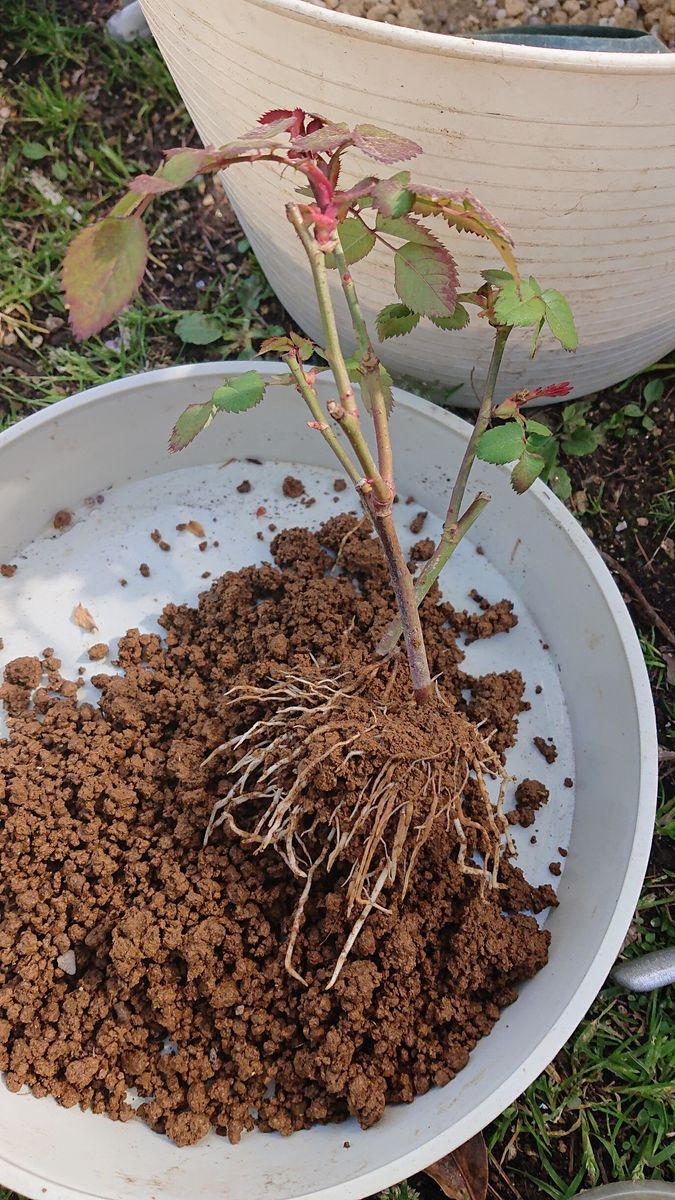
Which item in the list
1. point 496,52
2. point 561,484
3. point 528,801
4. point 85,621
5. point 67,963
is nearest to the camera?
point 496,52

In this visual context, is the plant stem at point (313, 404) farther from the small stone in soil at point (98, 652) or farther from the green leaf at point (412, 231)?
the small stone in soil at point (98, 652)

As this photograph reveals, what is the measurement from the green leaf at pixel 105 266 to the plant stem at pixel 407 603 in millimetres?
344

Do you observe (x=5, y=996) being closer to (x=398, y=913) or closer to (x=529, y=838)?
(x=398, y=913)

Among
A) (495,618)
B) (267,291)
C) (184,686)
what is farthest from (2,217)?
(495,618)

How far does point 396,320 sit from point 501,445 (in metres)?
0.18

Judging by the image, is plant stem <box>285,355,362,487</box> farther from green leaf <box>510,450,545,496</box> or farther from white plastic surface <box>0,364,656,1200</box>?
white plastic surface <box>0,364,656,1200</box>

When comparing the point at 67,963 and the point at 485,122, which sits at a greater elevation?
the point at 485,122

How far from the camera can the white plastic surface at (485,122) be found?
84 centimetres

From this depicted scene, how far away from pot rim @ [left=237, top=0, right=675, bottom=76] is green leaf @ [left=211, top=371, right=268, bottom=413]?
315mm

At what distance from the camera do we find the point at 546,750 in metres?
1.29

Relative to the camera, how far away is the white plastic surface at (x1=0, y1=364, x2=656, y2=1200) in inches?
40.2

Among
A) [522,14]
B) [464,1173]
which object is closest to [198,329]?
[522,14]

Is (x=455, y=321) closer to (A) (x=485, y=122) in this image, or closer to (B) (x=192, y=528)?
(A) (x=485, y=122)

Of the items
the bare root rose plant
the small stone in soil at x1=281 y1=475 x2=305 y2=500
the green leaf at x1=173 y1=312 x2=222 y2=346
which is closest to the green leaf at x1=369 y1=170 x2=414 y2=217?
the bare root rose plant
